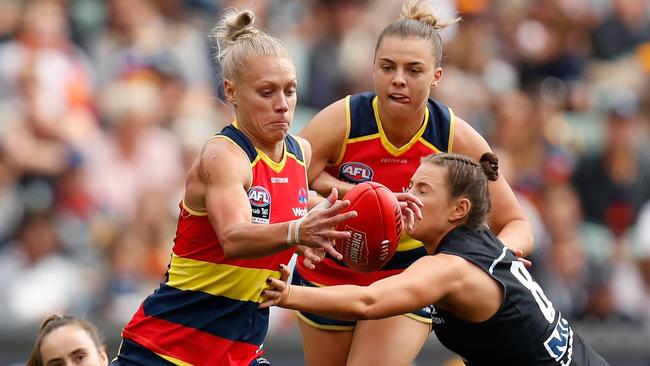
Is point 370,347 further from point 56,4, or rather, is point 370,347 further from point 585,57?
point 585,57

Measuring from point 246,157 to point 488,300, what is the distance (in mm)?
1194

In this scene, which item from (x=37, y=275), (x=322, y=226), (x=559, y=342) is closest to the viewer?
(x=322, y=226)

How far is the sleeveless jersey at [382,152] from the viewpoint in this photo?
611cm

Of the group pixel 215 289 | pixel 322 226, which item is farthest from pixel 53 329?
pixel 322 226

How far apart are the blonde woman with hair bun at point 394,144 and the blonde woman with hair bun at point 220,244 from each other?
2.63ft

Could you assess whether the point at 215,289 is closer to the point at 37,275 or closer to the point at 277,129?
the point at 277,129

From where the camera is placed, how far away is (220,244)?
16.7 feet

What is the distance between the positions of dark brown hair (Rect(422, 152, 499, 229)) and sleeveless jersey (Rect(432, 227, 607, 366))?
0.24 ft

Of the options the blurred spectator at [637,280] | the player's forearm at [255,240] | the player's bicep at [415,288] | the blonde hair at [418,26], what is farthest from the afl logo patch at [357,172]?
the blurred spectator at [637,280]

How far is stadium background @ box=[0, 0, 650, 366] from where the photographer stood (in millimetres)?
9445

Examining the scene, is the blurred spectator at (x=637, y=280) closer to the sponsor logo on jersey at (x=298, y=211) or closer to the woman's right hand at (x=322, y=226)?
the sponsor logo on jersey at (x=298, y=211)

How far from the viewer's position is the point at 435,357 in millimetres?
9273


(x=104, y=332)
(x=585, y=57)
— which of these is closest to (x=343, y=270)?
(x=104, y=332)

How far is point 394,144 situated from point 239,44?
1.18 metres
